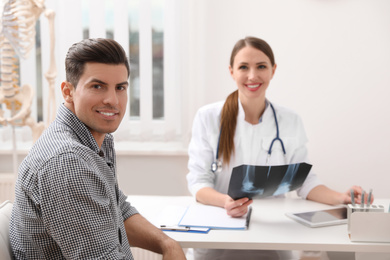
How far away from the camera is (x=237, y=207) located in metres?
1.65

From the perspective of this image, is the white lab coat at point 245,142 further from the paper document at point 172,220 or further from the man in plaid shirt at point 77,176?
the man in plaid shirt at point 77,176

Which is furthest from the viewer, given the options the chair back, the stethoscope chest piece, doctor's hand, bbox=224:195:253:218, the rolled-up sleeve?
the stethoscope chest piece

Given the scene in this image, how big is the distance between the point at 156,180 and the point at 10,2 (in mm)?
1432

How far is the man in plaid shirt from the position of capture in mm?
989

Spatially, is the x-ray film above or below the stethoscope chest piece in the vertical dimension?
above

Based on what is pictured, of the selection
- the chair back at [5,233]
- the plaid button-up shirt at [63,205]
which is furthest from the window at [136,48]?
the plaid button-up shirt at [63,205]

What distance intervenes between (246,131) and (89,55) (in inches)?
44.4

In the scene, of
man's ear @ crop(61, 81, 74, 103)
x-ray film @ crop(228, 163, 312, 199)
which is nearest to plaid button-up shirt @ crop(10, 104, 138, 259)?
man's ear @ crop(61, 81, 74, 103)

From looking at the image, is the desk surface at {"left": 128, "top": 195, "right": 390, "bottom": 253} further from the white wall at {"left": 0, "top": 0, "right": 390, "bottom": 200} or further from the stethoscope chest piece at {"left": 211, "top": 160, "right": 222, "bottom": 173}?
the white wall at {"left": 0, "top": 0, "right": 390, "bottom": 200}

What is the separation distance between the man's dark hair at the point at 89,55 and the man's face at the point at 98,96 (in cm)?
1

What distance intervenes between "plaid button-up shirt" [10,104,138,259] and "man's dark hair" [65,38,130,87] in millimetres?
168

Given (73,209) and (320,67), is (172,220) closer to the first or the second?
(73,209)

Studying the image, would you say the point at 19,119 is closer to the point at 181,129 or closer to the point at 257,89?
the point at 181,129

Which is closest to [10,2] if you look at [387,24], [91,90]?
[91,90]
